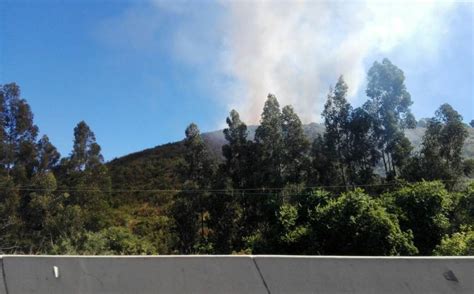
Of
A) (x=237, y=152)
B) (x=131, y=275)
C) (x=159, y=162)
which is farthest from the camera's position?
(x=159, y=162)

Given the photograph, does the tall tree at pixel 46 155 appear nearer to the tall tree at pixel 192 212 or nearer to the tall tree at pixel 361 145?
the tall tree at pixel 192 212

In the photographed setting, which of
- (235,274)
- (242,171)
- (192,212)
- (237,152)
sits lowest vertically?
(192,212)

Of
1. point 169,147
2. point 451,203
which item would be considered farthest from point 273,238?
point 169,147

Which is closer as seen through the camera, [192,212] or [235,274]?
[235,274]

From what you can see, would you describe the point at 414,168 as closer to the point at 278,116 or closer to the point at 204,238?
the point at 278,116

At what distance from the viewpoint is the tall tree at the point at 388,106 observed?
143 feet

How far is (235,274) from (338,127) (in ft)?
130

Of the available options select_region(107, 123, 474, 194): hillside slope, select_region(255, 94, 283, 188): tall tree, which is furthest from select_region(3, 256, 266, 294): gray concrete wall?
select_region(107, 123, 474, 194): hillside slope

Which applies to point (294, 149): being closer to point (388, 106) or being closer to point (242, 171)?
point (242, 171)

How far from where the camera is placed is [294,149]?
141 ft

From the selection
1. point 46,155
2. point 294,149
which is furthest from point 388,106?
point 46,155

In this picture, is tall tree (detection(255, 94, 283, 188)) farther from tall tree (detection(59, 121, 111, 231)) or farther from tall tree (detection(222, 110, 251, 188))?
tall tree (detection(59, 121, 111, 231))

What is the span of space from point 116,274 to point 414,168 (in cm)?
3940

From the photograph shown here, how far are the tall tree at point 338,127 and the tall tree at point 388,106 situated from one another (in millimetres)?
2460
